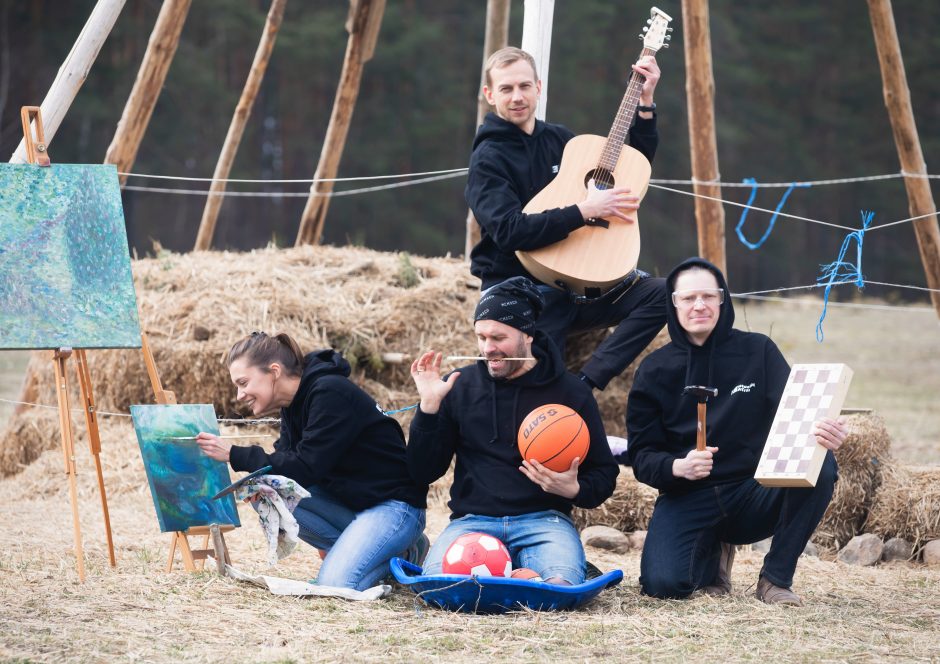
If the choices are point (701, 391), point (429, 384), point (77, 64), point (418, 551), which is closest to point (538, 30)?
point (77, 64)

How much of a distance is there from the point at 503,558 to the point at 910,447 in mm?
4857

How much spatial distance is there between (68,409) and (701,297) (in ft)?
7.80

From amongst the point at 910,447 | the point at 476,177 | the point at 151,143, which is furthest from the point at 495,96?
the point at 151,143

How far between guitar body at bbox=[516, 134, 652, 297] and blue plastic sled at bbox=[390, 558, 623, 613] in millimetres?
1465

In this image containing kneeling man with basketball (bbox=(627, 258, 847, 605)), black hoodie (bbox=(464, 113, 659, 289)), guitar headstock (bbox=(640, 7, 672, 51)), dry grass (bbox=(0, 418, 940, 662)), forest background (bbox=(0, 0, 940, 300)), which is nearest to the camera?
dry grass (bbox=(0, 418, 940, 662))

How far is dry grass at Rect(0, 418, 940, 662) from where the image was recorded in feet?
10.3

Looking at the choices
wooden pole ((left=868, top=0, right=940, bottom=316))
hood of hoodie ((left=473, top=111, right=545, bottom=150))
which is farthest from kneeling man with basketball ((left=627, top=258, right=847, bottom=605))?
wooden pole ((left=868, top=0, right=940, bottom=316))

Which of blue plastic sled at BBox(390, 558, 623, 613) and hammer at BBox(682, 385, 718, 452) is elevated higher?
hammer at BBox(682, 385, 718, 452)

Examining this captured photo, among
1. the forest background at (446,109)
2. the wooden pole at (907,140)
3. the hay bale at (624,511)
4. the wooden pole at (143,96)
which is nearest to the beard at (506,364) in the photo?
the hay bale at (624,511)

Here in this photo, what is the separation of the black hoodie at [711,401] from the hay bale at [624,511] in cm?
140

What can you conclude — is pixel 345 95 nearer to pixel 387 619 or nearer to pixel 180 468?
pixel 180 468

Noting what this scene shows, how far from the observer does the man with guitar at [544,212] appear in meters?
4.72

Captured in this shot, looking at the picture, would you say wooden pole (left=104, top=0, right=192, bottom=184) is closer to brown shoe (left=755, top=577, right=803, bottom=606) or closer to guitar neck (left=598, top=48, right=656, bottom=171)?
guitar neck (left=598, top=48, right=656, bottom=171)

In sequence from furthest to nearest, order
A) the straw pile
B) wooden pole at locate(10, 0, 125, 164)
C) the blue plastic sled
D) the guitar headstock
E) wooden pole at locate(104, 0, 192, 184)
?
wooden pole at locate(104, 0, 192, 184) < the straw pile < wooden pole at locate(10, 0, 125, 164) < the guitar headstock < the blue plastic sled
